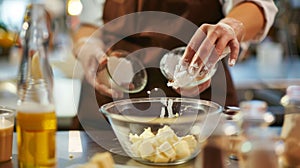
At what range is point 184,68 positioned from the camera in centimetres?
130

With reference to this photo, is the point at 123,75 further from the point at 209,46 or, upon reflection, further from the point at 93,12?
the point at 93,12

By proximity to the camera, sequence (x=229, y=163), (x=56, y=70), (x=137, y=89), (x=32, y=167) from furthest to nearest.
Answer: (x=56, y=70)
(x=137, y=89)
(x=229, y=163)
(x=32, y=167)

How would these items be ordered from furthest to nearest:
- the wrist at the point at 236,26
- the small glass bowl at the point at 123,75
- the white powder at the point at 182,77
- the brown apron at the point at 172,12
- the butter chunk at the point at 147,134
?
the brown apron at the point at 172,12, the small glass bowl at the point at 123,75, the wrist at the point at 236,26, the white powder at the point at 182,77, the butter chunk at the point at 147,134

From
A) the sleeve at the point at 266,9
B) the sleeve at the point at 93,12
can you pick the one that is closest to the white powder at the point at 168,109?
the sleeve at the point at 266,9

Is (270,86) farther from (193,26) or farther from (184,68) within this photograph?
(184,68)

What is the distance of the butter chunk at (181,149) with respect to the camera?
1.19 m

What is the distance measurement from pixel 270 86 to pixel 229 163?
1892 millimetres

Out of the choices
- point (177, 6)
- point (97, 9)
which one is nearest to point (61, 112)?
point (97, 9)

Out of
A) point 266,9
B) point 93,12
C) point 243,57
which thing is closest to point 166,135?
point 266,9

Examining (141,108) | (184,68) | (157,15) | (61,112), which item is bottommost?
(61,112)

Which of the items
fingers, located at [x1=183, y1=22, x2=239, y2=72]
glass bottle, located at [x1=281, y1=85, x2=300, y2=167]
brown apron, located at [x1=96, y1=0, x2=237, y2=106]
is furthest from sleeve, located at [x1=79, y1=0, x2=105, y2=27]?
glass bottle, located at [x1=281, y1=85, x2=300, y2=167]

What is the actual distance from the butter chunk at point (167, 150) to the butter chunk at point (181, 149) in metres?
0.01

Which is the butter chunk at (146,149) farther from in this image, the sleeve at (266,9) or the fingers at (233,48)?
the sleeve at (266,9)

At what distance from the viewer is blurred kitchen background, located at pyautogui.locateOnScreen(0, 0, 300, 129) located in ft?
9.77
